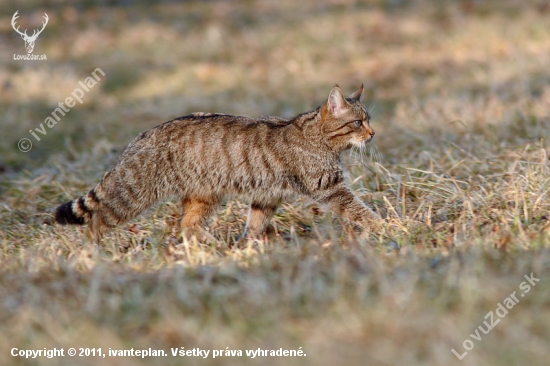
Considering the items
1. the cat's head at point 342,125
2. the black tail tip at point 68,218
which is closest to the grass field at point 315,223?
the black tail tip at point 68,218

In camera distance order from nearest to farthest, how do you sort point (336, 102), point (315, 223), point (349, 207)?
point (349, 207)
point (336, 102)
point (315, 223)

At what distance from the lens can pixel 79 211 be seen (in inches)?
206

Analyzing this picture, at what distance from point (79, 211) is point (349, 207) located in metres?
1.97

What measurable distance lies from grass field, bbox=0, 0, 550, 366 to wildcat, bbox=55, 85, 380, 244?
24 cm

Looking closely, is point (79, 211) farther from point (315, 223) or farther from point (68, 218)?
point (315, 223)

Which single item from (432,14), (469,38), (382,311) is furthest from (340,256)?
(432,14)

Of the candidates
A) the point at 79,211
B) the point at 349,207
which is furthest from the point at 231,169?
the point at 79,211

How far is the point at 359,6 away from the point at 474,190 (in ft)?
35.2

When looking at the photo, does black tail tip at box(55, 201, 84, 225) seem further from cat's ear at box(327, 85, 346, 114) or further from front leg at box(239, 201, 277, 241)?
cat's ear at box(327, 85, 346, 114)

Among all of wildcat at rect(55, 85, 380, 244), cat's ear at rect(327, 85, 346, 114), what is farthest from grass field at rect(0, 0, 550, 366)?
cat's ear at rect(327, 85, 346, 114)

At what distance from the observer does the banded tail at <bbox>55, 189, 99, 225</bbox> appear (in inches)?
205

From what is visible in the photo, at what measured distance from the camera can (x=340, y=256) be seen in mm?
4039

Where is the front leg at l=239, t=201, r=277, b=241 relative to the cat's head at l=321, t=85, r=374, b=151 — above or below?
below

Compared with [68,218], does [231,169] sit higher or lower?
higher
